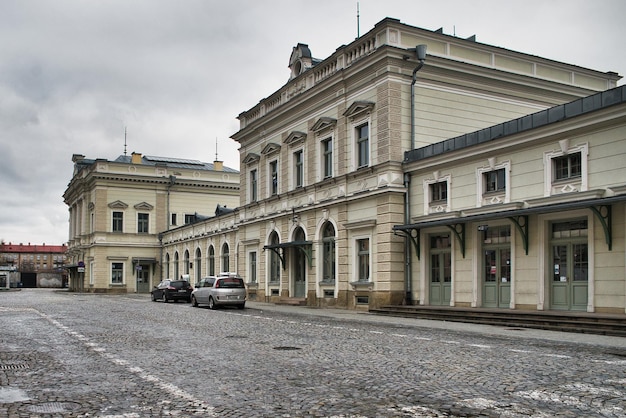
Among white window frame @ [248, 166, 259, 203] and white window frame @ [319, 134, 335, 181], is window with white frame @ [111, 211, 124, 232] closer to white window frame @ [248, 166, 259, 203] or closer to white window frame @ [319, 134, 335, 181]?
white window frame @ [248, 166, 259, 203]

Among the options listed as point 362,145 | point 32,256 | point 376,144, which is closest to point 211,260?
point 362,145

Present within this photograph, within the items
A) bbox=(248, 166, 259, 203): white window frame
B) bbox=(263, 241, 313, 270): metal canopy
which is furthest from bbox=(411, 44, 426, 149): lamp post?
bbox=(248, 166, 259, 203): white window frame

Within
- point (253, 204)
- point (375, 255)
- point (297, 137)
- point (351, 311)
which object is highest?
point (297, 137)

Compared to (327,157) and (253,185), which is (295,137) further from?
(253,185)

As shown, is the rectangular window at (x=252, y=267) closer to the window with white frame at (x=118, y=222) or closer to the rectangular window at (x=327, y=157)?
the rectangular window at (x=327, y=157)

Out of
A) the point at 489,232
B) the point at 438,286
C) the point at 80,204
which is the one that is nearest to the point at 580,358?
the point at 489,232

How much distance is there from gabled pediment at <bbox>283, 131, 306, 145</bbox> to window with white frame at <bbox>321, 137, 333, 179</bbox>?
184 centimetres

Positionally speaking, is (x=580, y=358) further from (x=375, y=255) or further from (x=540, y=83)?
(x=540, y=83)

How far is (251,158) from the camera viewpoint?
40625mm

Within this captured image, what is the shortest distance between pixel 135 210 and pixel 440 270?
4654cm

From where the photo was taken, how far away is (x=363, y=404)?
8047mm

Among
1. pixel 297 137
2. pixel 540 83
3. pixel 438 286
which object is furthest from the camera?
pixel 297 137

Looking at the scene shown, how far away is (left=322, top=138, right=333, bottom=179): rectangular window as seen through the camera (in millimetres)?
31875

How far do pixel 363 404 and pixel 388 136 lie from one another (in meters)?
19.8
